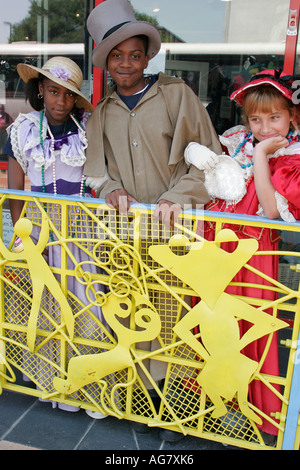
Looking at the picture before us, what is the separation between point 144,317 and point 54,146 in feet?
3.08

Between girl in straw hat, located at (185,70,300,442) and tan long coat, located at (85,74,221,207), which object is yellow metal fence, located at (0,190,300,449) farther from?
tan long coat, located at (85,74,221,207)

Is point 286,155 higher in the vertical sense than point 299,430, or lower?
higher

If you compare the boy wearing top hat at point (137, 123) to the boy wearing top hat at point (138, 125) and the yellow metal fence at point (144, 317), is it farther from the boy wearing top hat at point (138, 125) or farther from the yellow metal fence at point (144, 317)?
the yellow metal fence at point (144, 317)

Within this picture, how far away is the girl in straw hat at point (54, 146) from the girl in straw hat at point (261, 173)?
59cm

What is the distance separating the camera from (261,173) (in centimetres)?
179

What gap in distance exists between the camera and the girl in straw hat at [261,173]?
70.4 inches

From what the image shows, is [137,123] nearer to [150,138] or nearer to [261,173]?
[150,138]

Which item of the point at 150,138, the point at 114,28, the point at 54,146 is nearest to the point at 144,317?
the point at 150,138

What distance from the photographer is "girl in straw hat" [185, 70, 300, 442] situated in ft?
5.87

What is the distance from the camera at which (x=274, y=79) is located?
1854 millimetres

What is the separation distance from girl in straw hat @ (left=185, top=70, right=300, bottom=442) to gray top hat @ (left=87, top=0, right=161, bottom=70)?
0.48 metres
